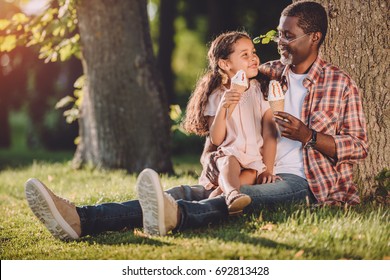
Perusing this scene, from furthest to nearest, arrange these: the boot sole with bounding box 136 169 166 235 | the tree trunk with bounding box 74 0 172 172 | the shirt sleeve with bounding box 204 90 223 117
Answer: the tree trunk with bounding box 74 0 172 172 → the shirt sleeve with bounding box 204 90 223 117 → the boot sole with bounding box 136 169 166 235

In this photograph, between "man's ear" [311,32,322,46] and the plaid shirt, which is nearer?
the plaid shirt

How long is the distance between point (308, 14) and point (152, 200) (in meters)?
2.00

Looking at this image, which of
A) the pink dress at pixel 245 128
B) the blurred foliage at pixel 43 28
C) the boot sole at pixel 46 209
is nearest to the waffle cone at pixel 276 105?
the pink dress at pixel 245 128

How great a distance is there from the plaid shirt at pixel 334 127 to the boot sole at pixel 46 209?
1.89 meters

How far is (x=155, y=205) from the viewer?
4.16m

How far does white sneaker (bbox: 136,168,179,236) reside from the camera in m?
4.14

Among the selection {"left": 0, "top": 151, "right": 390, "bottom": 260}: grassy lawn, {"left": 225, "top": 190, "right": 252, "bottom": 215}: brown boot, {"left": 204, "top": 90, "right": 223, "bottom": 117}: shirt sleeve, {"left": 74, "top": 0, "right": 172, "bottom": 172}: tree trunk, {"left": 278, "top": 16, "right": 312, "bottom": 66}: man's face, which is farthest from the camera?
{"left": 74, "top": 0, "right": 172, "bottom": 172}: tree trunk

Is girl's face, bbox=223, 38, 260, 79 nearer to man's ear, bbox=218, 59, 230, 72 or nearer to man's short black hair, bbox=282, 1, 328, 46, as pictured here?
man's ear, bbox=218, 59, 230, 72

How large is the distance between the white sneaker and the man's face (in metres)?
1.60

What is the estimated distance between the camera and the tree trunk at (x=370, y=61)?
5.11m

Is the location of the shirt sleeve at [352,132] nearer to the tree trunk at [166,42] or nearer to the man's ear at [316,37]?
the man's ear at [316,37]

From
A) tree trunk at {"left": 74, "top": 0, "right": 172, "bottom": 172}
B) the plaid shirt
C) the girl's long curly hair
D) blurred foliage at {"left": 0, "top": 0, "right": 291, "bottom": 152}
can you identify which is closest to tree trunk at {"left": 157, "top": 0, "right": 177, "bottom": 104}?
blurred foliage at {"left": 0, "top": 0, "right": 291, "bottom": 152}
